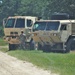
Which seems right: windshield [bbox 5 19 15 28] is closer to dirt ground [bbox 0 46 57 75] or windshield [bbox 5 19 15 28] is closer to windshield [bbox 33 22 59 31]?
windshield [bbox 33 22 59 31]

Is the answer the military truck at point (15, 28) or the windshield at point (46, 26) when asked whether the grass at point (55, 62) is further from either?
the military truck at point (15, 28)

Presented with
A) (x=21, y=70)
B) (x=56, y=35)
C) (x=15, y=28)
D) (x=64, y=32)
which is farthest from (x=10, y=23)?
(x=21, y=70)

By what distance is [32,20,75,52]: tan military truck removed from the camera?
26.0 meters

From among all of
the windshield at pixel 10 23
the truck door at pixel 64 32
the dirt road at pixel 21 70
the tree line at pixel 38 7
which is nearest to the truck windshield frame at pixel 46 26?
the truck door at pixel 64 32

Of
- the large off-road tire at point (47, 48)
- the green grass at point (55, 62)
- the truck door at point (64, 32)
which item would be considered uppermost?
the truck door at point (64, 32)

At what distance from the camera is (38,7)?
6291cm

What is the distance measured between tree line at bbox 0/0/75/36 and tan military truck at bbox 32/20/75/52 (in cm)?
1450

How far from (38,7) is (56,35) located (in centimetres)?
3737

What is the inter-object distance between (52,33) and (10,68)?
370 inches

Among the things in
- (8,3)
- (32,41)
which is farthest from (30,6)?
(32,41)

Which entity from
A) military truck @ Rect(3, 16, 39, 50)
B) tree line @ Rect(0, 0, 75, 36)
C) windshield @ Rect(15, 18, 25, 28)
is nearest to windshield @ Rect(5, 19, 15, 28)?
military truck @ Rect(3, 16, 39, 50)

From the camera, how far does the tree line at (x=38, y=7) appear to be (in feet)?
154

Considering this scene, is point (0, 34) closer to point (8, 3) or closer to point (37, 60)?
point (8, 3)

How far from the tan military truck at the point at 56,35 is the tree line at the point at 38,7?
14496mm
